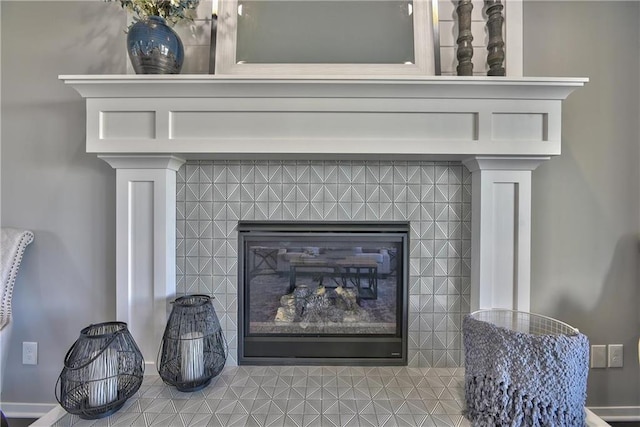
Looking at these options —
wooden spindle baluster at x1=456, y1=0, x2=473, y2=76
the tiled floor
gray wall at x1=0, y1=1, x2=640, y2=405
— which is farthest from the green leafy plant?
the tiled floor

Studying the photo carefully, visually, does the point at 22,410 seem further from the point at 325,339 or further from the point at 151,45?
the point at 151,45

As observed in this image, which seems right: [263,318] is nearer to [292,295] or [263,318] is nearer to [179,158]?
[292,295]

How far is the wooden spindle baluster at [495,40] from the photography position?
140 cm

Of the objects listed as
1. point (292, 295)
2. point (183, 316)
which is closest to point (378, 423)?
point (292, 295)

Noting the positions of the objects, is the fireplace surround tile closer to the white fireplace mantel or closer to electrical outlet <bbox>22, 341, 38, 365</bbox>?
the white fireplace mantel

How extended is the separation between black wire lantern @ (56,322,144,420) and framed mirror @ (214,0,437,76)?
115 centimetres

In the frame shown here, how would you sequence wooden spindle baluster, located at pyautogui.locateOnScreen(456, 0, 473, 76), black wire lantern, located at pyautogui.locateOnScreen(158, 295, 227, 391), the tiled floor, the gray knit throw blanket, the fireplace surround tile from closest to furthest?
the gray knit throw blanket < the tiled floor < black wire lantern, located at pyautogui.locateOnScreen(158, 295, 227, 391) < wooden spindle baluster, located at pyautogui.locateOnScreen(456, 0, 473, 76) < the fireplace surround tile

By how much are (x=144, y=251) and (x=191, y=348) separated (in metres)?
0.46

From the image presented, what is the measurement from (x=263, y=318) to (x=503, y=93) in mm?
1392

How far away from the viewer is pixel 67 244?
156 centimetres

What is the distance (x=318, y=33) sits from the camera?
4.82ft

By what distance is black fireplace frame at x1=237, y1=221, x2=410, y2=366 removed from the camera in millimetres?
1535

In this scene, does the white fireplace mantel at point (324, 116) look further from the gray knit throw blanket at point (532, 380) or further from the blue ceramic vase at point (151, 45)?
the gray knit throw blanket at point (532, 380)

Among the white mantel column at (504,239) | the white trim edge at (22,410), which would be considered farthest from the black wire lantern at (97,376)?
the white mantel column at (504,239)
